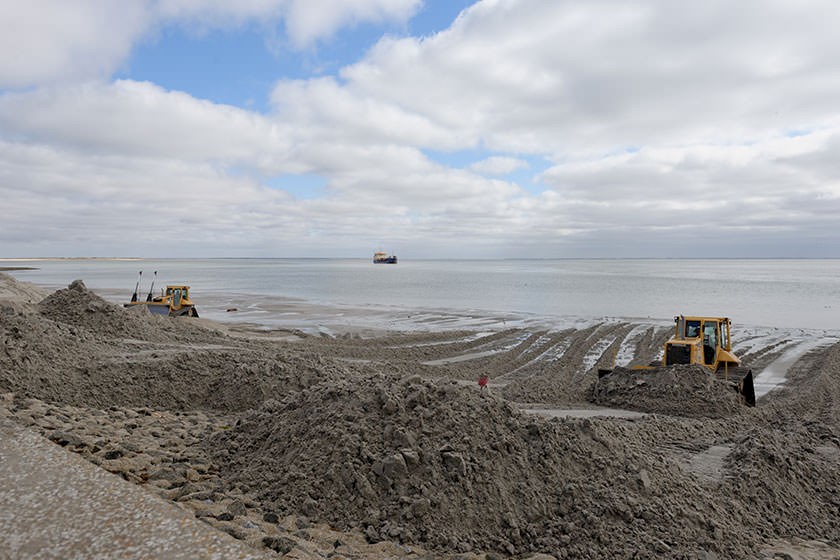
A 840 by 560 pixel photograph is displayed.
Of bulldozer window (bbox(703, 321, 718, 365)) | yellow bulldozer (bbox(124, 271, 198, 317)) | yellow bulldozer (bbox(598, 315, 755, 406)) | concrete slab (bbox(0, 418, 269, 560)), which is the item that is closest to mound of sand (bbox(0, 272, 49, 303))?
yellow bulldozer (bbox(124, 271, 198, 317))

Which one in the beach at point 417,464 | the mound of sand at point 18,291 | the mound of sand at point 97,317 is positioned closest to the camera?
the beach at point 417,464

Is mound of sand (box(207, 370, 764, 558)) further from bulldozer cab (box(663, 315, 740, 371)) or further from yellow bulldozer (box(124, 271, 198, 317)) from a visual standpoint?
yellow bulldozer (box(124, 271, 198, 317))

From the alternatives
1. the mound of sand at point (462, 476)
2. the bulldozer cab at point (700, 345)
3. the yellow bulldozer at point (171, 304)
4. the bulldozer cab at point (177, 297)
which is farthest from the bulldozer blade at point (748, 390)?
the bulldozer cab at point (177, 297)

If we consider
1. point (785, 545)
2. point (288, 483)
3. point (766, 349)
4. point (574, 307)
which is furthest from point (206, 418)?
point (574, 307)

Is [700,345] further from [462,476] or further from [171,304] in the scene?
[171,304]

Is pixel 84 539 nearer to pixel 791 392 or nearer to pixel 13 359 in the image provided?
pixel 13 359

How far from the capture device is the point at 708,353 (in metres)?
13.6

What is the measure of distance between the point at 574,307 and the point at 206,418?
104 feet

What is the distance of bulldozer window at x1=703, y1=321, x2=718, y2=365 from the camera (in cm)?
1360

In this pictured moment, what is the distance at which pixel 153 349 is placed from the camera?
46.0ft

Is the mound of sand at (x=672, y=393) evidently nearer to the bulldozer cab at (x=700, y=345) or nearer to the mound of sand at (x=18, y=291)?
the bulldozer cab at (x=700, y=345)

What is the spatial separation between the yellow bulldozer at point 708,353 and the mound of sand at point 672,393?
0.44 metres

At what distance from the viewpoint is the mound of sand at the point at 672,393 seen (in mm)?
11633

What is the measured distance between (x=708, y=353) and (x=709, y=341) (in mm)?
347
